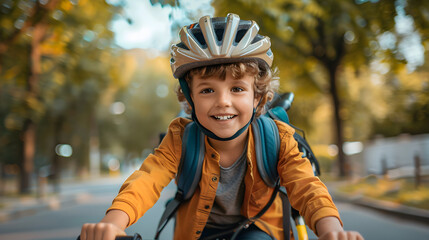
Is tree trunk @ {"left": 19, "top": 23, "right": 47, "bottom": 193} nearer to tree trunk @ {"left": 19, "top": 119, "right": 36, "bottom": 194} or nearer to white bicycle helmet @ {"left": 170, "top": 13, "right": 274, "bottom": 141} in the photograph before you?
tree trunk @ {"left": 19, "top": 119, "right": 36, "bottom": 194}

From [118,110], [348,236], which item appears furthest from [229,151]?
[118,110]

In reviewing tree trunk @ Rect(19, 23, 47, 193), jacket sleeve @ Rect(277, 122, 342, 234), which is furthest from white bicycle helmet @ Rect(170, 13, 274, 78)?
tree trunk @ Rect(19, 23, 47, 193)

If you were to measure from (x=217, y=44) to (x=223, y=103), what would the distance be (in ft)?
0.97

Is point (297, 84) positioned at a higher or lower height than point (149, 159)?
higher

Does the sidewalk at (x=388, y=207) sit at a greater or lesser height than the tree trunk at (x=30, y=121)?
lesser

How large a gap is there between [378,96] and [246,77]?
2321 centimetres

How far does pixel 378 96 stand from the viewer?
23438 mm

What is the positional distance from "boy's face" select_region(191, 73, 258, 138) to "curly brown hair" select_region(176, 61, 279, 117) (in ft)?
0.08

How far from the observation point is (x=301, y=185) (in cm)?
194

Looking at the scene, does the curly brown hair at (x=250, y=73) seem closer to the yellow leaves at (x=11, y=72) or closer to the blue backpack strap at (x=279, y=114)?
the blue backpack strap at (x=279, y=114)

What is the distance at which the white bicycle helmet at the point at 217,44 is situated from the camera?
6.72 ft

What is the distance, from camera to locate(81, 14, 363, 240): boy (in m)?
1.98

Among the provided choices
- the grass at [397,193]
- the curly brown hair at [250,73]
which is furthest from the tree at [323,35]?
the curly brown hair at [250,73]

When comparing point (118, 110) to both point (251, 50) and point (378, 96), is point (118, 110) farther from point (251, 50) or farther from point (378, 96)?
point (251, 50)
